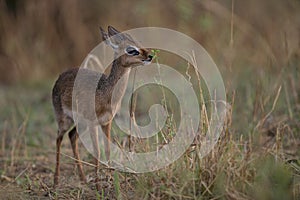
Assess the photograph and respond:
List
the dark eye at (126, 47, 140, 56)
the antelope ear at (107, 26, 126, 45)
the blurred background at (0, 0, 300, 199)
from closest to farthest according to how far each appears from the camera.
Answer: the dark eye at (126, 47, 140, 56) → the antelope ear at (107, 26, 126, 45) → the blurred background at (0, 0, 300, 199)

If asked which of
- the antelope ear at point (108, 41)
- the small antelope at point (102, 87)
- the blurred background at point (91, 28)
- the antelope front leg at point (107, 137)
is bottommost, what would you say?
the antelope front leg at point (107, 137)

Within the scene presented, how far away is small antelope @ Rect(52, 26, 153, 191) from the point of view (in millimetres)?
4496

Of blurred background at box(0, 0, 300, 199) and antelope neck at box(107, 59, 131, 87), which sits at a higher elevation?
blurred background at box(0, 0, 300, 199)

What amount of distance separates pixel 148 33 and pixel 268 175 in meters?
6.97

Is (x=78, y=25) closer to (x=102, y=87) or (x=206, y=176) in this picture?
(x=102, y=87)

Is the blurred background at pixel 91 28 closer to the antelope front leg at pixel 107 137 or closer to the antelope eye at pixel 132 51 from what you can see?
the antelope front leg at pixel 107 137

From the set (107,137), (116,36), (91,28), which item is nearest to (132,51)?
(116,36)

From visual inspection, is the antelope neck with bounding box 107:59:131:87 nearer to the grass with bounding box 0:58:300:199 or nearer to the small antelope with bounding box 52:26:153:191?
the small antelope with bounding box 52:26:153:191

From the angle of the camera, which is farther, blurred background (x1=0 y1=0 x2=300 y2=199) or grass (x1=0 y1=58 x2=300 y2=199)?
blurred background (x1=0 y1=0 x2=300 y2=199)

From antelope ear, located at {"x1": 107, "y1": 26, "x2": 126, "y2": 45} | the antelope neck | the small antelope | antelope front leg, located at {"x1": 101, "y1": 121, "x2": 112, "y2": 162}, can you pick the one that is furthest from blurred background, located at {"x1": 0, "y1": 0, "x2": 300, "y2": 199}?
antelope ear, located at {"x1": 107, "y1": 26, "x2": 126, "y2": 45}

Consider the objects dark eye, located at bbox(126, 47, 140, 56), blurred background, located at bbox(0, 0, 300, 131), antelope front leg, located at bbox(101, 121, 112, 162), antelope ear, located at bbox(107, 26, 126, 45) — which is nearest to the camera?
dark eye, located at bbox(126, 47, 140, 56)

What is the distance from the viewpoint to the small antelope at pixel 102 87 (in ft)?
14.8

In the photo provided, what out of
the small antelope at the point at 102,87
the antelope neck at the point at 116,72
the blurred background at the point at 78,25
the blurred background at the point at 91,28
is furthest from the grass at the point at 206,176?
the blurred background at the point at 78,25

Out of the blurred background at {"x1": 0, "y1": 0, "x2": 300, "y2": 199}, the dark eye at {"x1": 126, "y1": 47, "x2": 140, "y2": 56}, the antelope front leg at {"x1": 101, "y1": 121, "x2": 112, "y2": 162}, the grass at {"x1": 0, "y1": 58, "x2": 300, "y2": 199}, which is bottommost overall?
the grass at {"x1": 0, "y1": 58, "x2": 300, "y2": 199}
